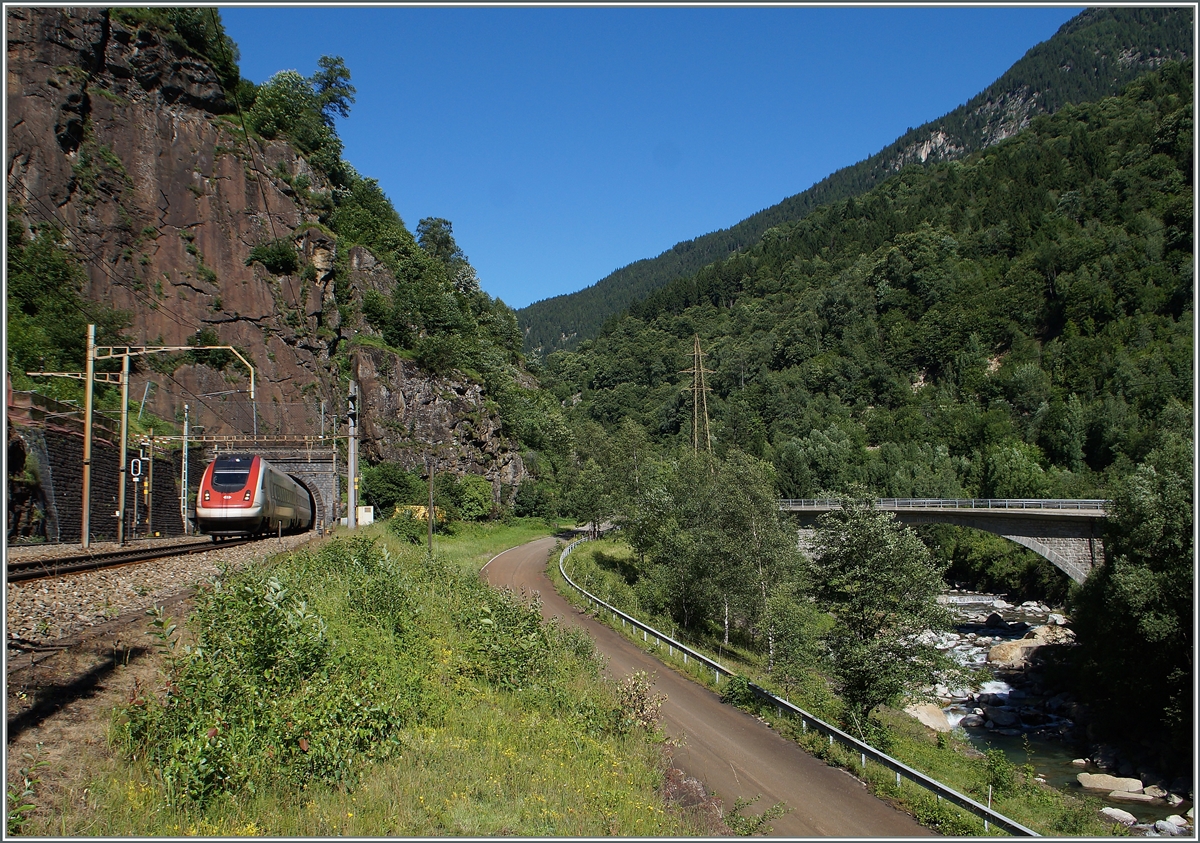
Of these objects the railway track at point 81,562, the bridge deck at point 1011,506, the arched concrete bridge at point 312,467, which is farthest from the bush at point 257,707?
the bridge deck at point 1011,506

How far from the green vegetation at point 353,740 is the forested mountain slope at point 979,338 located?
4921cm

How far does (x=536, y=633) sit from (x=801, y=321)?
12451cm

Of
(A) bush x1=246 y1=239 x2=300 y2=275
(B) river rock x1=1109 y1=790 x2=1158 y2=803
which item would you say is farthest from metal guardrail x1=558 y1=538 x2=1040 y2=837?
(A) bush x1=246 y1=239 x2=300 y2=275

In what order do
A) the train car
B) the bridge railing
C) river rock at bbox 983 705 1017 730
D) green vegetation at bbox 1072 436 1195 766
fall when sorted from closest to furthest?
green vegetation at bbox 1072 436 1195 766
the train car
river rock at bbox 983 705 1017 730
the bridge railing

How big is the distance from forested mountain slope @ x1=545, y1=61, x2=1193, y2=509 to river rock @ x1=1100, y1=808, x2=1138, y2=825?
111 ft

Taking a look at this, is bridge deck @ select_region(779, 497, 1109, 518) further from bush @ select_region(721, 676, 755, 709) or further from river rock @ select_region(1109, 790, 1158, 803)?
bush @ select_region(721, 676, 755, 709)

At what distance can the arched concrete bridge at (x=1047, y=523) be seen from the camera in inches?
1673

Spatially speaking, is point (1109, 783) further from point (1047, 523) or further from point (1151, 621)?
point (1047, 523)

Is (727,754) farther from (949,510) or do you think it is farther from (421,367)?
(421,367)

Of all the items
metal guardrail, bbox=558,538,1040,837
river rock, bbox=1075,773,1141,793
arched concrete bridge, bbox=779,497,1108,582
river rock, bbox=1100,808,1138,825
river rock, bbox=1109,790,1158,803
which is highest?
arched concrete bridge, bbox=779,497,1108,582

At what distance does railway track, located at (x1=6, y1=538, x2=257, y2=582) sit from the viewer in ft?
43.6

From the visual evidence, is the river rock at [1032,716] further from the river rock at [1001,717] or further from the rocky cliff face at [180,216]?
the rocky cliff face at [180,216]

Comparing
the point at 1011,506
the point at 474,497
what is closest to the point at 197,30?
the point at 474,497

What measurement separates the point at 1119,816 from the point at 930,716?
365 inches
